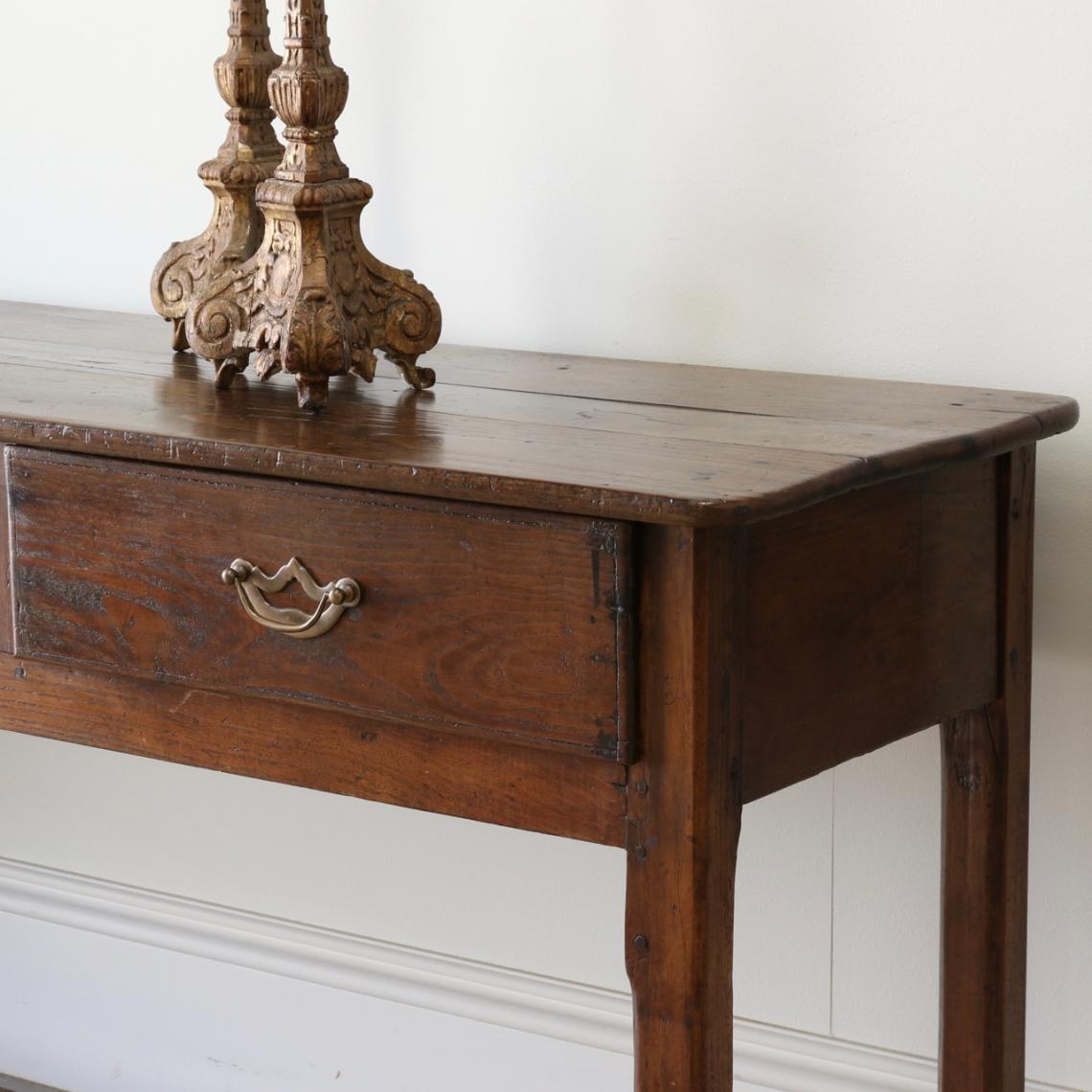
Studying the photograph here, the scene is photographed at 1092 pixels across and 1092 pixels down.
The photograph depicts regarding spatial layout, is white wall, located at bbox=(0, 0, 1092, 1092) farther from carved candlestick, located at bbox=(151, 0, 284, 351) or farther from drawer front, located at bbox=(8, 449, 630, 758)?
drawer front, located at bbox=(8, 449, 630, 758)

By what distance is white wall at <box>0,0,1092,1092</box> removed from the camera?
4.67 ft

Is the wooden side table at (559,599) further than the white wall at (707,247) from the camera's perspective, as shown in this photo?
No

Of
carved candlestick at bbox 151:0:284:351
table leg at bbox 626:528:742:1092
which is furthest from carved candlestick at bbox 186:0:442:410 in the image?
table leg at bbox 626:528:742:1092

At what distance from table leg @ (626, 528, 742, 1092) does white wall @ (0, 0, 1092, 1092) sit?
1.78 ft

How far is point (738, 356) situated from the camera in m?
1.55

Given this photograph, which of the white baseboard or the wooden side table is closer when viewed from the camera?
the wooden side table

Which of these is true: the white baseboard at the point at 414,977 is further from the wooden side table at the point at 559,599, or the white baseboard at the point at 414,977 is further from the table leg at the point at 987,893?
the wooden side table at the point at 559,599

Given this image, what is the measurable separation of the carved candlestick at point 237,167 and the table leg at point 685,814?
611mm

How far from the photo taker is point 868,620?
45.0 inches

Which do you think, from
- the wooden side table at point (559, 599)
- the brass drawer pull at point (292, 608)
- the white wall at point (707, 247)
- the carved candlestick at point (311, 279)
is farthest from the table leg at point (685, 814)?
the white wall at point (707, 247)

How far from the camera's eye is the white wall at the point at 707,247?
142 cm

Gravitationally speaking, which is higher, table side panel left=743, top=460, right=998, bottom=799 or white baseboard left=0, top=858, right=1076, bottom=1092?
table side panel left=743, top=460, right=998, bottom=799

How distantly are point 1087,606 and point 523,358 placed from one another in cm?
53

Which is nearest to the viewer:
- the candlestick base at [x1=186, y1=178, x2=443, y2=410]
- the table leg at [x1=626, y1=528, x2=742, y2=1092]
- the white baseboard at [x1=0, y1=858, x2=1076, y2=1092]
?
the table leg at [x1=626, y1=528, x2=742, y2=1092]
